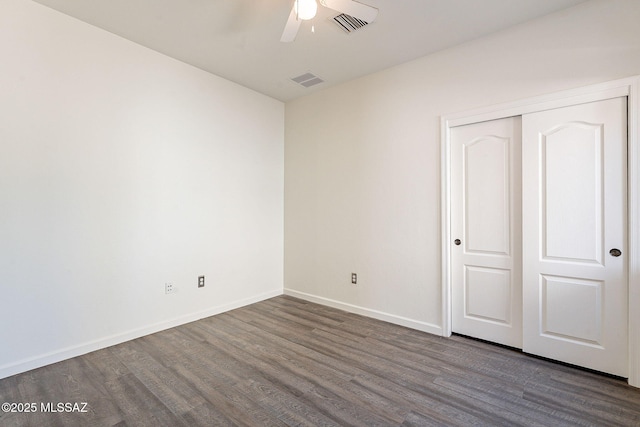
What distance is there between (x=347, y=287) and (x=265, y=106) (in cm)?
269

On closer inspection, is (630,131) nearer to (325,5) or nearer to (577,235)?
(577,235)

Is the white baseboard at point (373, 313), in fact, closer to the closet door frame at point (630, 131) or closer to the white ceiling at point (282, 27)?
the closet door frame at point (630, 131)

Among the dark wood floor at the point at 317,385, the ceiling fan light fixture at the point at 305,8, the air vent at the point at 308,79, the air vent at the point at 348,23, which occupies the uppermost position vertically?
the air vent at the point at 308,79

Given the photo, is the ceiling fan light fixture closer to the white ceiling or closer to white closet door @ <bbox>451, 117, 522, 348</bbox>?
the white ceiling

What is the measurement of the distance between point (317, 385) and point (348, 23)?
287 centimetres

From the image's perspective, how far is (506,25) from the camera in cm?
260

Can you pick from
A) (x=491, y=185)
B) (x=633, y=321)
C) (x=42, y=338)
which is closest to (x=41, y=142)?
(x=42, y=338)

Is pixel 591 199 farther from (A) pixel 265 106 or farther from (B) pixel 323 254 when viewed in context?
(A) pixel 265 106

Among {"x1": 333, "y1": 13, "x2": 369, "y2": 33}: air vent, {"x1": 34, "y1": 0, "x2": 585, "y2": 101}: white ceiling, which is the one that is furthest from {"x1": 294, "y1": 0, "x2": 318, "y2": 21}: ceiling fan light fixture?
{"x1": 333, "y1": 13, "x2": 369, "y2": 33}: air vent

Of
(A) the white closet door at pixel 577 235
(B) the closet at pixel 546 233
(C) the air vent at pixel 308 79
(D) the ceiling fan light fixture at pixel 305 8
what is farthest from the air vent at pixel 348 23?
(A) the white closet door at pixel 577 235

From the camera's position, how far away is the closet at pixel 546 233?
2.24 meters

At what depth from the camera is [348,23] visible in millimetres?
2566

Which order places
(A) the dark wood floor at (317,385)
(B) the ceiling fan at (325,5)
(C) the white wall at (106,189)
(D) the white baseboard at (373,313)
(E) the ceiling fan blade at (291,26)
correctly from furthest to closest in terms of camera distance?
(D) the white baseboard at (373,313) < (C) the white wall at (106,189) < (E) the ceiling fan blade at (291,26) < (B) the ceiling fan at (325,5) < (A) the dark wood floor at (317,385)

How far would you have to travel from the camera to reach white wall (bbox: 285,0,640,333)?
2.35 metres
